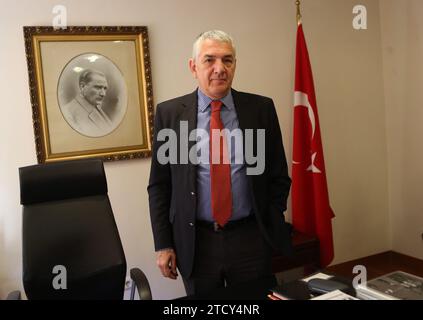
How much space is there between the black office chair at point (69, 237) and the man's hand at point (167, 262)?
9 cm

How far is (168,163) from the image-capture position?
168 centimetres

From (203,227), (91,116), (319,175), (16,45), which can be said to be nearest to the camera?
(203,227)

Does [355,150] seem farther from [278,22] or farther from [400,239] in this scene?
[278,22]

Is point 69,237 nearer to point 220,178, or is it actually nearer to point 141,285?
point 141,285

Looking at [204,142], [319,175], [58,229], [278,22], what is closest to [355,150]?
[319,175]

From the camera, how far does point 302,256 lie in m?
2.71

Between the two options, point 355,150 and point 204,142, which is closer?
point 204,142

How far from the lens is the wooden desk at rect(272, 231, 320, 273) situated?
258cm

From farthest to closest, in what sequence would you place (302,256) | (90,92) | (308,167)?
(308,167)
(302,256)
(90,92)

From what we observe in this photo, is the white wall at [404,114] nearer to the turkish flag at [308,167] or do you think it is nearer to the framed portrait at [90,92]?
the turkish flag at [308,167]

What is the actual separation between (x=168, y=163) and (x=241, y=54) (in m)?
1.50

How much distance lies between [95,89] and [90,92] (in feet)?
0.12

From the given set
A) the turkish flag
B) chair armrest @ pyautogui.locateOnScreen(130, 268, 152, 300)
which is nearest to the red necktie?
chair armrest @ pyautogui.locateOnScreen(130, 268, 152, 300)

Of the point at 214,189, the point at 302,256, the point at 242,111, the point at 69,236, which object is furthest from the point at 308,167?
the point at 69,236
